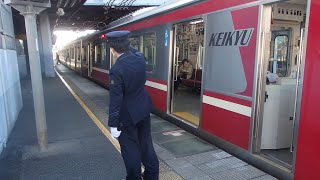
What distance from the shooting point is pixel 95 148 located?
15.6ft

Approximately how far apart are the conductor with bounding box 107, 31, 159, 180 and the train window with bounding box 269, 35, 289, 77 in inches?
96.6

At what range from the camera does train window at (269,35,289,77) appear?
15.0 feet

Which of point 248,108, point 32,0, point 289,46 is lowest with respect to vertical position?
point 248,108

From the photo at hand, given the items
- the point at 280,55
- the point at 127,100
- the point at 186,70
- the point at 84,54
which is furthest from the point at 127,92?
the point at 84,54

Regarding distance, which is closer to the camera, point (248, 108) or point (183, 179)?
point (183, 179)

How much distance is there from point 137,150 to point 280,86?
2.27 meters

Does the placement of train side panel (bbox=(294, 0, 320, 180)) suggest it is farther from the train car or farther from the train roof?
the train roof

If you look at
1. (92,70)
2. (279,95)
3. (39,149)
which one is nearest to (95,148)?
(39,149)

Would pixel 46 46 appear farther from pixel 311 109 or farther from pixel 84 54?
pixel 311 109

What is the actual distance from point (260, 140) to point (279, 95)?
0.72 meters

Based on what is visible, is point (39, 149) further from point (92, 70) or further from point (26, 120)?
point (92, 70)

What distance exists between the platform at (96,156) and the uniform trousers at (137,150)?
0.46m

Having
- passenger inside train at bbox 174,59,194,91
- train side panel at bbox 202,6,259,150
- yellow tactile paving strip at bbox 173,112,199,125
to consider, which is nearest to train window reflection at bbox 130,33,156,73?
yellow tactile paving strip at bbox 173,112,199,125

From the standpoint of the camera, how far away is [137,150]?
128 inches
